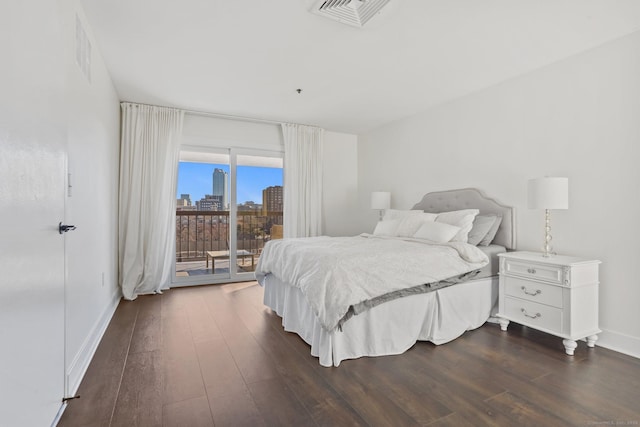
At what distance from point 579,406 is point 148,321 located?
3.38 m

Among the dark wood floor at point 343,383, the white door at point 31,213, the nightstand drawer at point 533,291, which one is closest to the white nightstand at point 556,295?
the nightstand drawer at point 533,291

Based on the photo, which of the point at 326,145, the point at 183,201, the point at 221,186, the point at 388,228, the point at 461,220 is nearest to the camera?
the point at 461,220

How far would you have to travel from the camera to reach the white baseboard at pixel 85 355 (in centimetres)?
189

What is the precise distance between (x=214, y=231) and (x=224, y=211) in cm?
34

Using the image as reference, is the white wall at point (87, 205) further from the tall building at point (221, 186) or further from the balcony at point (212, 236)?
the tall building at point (221, 186)

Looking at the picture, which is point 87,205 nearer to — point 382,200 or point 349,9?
point 349,9

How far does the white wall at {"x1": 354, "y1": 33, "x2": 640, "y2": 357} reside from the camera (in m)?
2.49

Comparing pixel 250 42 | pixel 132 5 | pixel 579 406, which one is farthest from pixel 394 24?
pixel 579 406

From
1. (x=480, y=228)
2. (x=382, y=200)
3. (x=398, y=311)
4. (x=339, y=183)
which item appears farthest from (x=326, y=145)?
(x=398, y=311)

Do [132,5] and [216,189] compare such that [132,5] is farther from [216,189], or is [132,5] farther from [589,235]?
[589,235]

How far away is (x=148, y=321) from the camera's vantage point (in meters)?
3.11

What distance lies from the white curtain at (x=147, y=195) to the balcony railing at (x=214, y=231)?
0.27 meters

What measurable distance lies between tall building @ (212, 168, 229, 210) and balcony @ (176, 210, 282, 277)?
0.17m

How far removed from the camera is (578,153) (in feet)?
9.20
